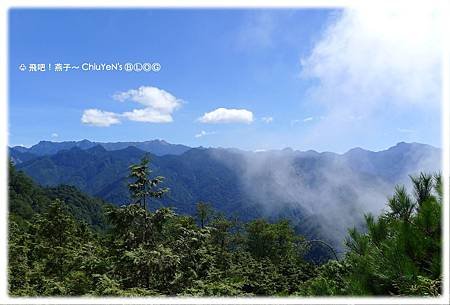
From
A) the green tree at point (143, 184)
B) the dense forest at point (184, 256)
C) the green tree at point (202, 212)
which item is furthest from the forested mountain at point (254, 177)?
the green tree at point (143, 184)

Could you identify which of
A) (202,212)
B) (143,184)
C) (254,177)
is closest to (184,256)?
(143,184)

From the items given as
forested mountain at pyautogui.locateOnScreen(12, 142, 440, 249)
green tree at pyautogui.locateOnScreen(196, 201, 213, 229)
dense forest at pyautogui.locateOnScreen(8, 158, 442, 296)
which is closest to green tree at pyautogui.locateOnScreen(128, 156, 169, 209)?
dense forest at pyautogui.locateOnScreen(8, 158, 442, 296)

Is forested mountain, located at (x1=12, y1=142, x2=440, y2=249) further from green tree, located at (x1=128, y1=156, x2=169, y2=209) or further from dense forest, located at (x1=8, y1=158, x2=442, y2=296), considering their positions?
green tree, located at (x1=128, y1=156, x2=169, y2=209)

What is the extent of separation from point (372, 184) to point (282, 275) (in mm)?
117426

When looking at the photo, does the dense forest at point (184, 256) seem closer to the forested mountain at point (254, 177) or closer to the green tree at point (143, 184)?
the green tree at point (143, 184)

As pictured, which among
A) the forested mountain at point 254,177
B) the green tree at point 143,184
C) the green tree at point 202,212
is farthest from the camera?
the forested mountain at point 254,177

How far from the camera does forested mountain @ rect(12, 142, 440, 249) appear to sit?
129 m

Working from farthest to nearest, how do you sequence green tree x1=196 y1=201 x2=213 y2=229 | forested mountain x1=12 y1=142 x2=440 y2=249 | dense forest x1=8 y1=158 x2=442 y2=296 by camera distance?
forested mountain x1=12 y1=142 x2=440 y2=249 < green tree x1=196 y1=201 x2=213 y2=229 < dense forest x1=8 y1=158 x2=442 y2=296

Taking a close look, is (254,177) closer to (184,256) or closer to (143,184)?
(184,256)

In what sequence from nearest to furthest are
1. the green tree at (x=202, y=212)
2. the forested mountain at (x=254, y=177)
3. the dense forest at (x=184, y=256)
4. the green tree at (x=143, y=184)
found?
the dense forest at (x=184, y=256) → the green tree at (x=143, y=184) → the green tree at (x=202, y=212) → the forested mountain at (x=254, y=177)

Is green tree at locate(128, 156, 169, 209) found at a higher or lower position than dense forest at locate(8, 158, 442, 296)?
higher

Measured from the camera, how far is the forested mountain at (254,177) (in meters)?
129

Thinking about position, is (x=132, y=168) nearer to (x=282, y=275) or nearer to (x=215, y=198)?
(x=282, y=275)

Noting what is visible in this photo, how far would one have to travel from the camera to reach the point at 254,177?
161 meters
